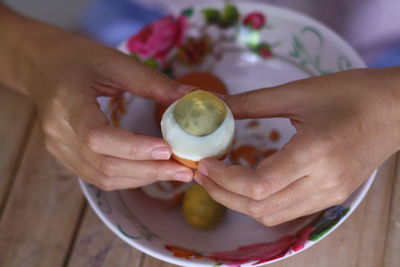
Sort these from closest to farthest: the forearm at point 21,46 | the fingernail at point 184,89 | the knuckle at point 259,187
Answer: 1. the knuckle at point 259,187
2. the fingernail at point 184,89
3. the forearm at point 21,46

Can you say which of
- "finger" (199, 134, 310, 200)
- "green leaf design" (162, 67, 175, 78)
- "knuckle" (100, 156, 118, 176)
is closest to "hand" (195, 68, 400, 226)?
"finger" (199, 134, 310, 200)

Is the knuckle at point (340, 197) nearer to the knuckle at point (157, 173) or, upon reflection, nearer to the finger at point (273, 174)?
the finger at point (273, 174)

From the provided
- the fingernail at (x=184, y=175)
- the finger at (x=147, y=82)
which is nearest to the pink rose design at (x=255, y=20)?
the finger at (x=147, y=82)

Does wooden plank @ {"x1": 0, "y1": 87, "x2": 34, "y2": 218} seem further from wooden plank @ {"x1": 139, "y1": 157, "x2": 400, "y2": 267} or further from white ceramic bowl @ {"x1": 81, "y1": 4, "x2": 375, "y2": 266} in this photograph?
wooden plank @ {"x1": 139, "y1": 157, "x2": 400, "y2": 267}

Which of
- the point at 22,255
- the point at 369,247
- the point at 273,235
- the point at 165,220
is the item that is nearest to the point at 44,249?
the point at 22,255

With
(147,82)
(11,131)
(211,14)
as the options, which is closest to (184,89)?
(147,82)

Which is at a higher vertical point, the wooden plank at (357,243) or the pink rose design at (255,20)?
the pink rose design at (255,20)

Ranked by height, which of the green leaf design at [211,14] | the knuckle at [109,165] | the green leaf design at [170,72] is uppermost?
the green leaf design at [211,14]

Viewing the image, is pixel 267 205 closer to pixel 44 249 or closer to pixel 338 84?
pixel 338 84
